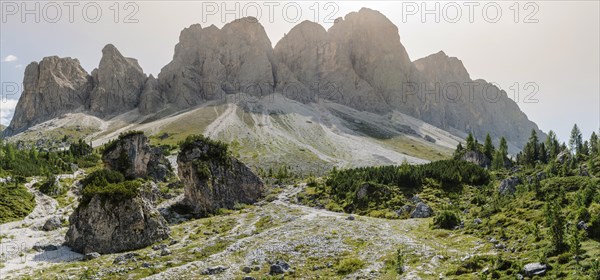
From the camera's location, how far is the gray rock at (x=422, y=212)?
80375 mm

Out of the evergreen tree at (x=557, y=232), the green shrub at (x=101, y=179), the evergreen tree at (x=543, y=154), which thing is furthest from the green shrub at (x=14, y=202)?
the evergreen tree at (x=543, y=154)

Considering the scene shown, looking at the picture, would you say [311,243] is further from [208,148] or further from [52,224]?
[52,224]

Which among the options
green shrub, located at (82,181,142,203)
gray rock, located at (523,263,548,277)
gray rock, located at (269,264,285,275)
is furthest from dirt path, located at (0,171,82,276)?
gray rock, located at (523,263,548,277)

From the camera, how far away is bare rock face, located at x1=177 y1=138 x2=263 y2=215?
314ft

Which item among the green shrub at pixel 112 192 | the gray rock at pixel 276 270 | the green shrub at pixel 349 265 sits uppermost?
the green shrub at pixel 112 192

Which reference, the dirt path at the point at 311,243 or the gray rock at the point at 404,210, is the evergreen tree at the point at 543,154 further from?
the dirt path at the point at 311,243

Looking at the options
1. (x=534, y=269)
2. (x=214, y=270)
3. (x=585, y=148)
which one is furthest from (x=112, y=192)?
(x=585, y=148)

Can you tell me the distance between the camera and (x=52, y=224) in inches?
3150

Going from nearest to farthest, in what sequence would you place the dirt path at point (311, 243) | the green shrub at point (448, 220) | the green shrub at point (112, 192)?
the dirt path at point (311, 243), the green shrub at point (448, 220), the green shrub at point (112, 192)

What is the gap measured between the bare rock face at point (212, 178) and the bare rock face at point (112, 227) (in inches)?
884

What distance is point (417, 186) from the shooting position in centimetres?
10144

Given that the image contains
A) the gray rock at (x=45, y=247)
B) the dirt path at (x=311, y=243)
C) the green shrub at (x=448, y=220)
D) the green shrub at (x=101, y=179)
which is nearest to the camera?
the dirt path at (x=311, y=243)

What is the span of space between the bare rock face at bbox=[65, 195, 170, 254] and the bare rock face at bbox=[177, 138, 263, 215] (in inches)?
884

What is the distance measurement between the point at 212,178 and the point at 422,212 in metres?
48.1
